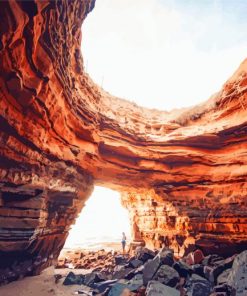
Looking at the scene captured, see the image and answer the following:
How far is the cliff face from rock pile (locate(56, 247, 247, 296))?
160cm

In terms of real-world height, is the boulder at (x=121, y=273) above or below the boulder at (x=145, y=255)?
below

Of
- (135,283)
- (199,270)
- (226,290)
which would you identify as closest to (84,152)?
(135,283)

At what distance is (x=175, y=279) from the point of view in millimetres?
7828

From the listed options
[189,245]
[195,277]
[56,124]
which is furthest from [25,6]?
[189,245]

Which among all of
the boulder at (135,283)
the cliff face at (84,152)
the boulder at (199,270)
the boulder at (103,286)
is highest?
the cliff face at (84,152)

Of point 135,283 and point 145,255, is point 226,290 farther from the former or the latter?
point 145,255

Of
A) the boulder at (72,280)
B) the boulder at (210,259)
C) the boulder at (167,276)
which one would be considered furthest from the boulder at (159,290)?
the boulder at (72,280)

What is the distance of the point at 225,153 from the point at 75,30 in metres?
8.88

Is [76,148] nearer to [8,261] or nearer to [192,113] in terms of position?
[8,261]

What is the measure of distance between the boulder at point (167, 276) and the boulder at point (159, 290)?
1.93 ft

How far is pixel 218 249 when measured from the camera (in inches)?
389

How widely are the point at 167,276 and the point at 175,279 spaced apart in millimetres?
290

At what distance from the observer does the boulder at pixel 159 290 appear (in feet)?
22.1

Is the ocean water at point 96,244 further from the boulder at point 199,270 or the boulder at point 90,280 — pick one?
the boulder at point 199,270
